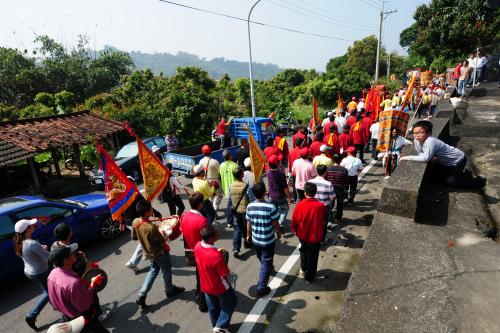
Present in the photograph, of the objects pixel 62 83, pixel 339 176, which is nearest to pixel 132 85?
pixel 62 83

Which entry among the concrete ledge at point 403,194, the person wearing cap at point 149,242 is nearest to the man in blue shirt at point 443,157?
the concrete ledge at point 403,194

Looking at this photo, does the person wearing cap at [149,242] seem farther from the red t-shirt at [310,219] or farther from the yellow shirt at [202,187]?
the red t-shirt at [310,219]

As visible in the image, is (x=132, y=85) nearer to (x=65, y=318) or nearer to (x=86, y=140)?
(x=86, y=140)

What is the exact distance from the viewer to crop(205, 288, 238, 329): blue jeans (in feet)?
12.6

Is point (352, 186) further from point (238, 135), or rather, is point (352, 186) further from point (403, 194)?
point (238, 135)

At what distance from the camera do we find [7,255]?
5.53m

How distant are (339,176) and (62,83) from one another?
33964 mm

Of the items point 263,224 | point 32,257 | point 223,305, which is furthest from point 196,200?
point 32,257

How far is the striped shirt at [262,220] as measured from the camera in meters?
4.54

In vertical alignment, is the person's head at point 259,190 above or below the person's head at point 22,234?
above

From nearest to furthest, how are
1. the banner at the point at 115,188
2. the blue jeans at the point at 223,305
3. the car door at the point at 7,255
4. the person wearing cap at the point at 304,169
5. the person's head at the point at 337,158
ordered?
the blue jeans at the point at 223,305 < the banner at the point at 115,188 < the car door at the point at 7,255 < the person wearing cap at the point at 304,169 < the person's head at the point at 337,158

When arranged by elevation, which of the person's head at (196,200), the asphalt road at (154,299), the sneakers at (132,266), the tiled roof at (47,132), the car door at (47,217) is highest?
the tiled roof at (47,132)

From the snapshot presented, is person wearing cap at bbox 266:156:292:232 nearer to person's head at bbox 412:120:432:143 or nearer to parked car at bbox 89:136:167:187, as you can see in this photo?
person's head at bbox 412:120:432:143

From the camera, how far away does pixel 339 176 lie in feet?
21.9
